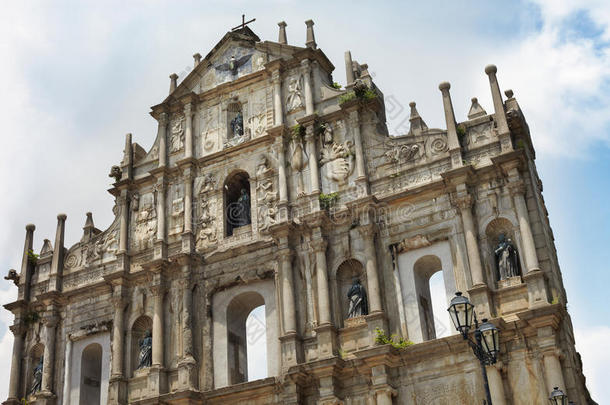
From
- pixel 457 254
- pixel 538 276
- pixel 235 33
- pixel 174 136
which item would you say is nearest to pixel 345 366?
pixel 457 254

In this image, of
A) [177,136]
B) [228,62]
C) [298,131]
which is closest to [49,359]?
[177,136]

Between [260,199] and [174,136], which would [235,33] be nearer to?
[174,136]

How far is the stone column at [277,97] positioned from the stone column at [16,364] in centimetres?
1079

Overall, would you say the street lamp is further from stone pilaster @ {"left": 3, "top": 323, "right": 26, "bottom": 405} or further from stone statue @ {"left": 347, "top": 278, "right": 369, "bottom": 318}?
stone pilaster @ {"left": 3, "top": 323, "right": 26, "bottom": 405}

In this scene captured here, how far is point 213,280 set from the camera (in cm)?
2281

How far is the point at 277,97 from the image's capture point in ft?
79.5

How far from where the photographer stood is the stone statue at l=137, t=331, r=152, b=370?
22781 mm

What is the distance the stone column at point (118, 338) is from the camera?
22703 mm

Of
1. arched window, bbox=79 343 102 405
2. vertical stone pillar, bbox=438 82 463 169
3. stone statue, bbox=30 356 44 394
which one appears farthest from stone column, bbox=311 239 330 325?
stone statue, bbox=30 356 44 394

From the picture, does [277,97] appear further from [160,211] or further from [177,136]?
[160,211]

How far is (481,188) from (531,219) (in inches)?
60.9

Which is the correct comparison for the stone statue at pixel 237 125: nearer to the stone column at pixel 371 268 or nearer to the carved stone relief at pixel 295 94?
the carved stone relief at pixel 295 94

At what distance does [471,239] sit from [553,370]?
3.78 metres

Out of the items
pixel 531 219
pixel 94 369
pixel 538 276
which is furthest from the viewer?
pixel 94 369
